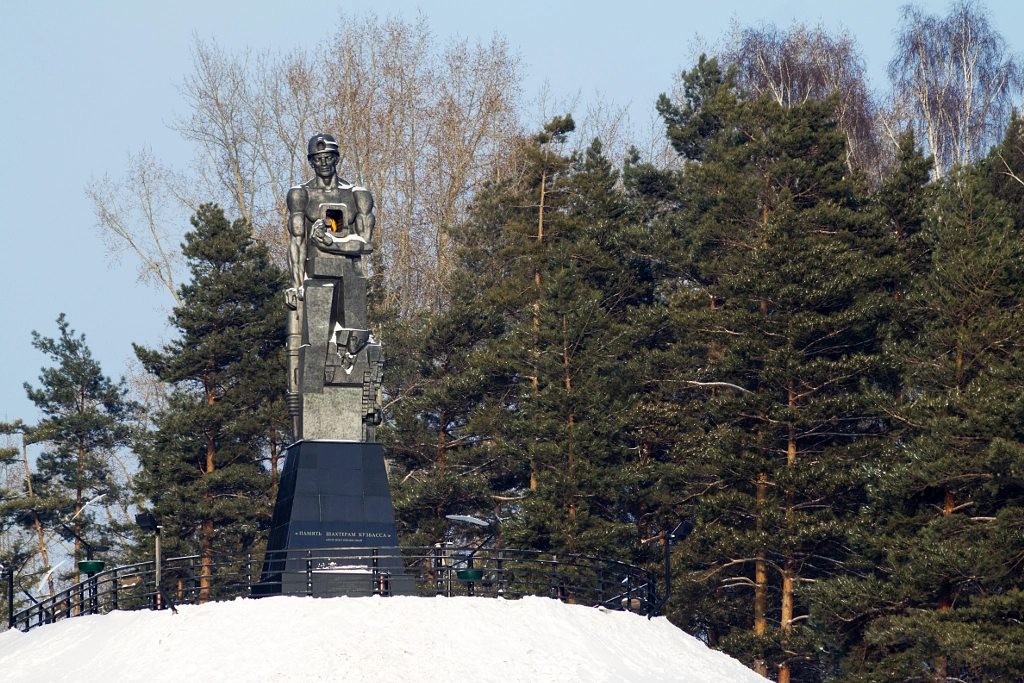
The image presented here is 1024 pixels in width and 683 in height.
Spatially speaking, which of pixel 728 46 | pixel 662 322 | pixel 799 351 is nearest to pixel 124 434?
pixel 662 322

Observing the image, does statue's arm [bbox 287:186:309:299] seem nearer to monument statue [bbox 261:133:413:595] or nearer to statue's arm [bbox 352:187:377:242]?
monument statue [bbox 261:133:413:595]

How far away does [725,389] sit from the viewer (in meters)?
41.8

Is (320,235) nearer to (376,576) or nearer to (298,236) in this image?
(298,236)

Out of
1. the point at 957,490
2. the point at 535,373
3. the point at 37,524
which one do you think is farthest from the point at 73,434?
the point at 957,490

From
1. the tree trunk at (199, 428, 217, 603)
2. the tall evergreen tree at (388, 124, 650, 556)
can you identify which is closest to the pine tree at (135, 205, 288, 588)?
the tree trunk at (199, 428, 217, 603)

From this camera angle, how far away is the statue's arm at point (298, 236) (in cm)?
3164

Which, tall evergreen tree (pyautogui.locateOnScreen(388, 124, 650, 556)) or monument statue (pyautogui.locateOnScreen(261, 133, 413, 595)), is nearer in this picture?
monument statue (pyautogui.locateOnScreen(261, 133, 413, 595))

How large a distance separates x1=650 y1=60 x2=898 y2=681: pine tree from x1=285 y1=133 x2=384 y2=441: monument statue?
38.5 feet

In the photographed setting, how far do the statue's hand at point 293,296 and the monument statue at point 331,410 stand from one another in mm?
27

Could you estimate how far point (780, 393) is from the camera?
38.3m

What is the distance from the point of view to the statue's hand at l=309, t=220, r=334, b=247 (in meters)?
31.2

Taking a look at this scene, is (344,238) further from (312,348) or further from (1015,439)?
(1015,439)

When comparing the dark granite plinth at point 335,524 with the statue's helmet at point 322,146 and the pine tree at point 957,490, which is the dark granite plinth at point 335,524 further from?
the pine tree at point 957,490

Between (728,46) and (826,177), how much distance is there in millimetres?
19386
